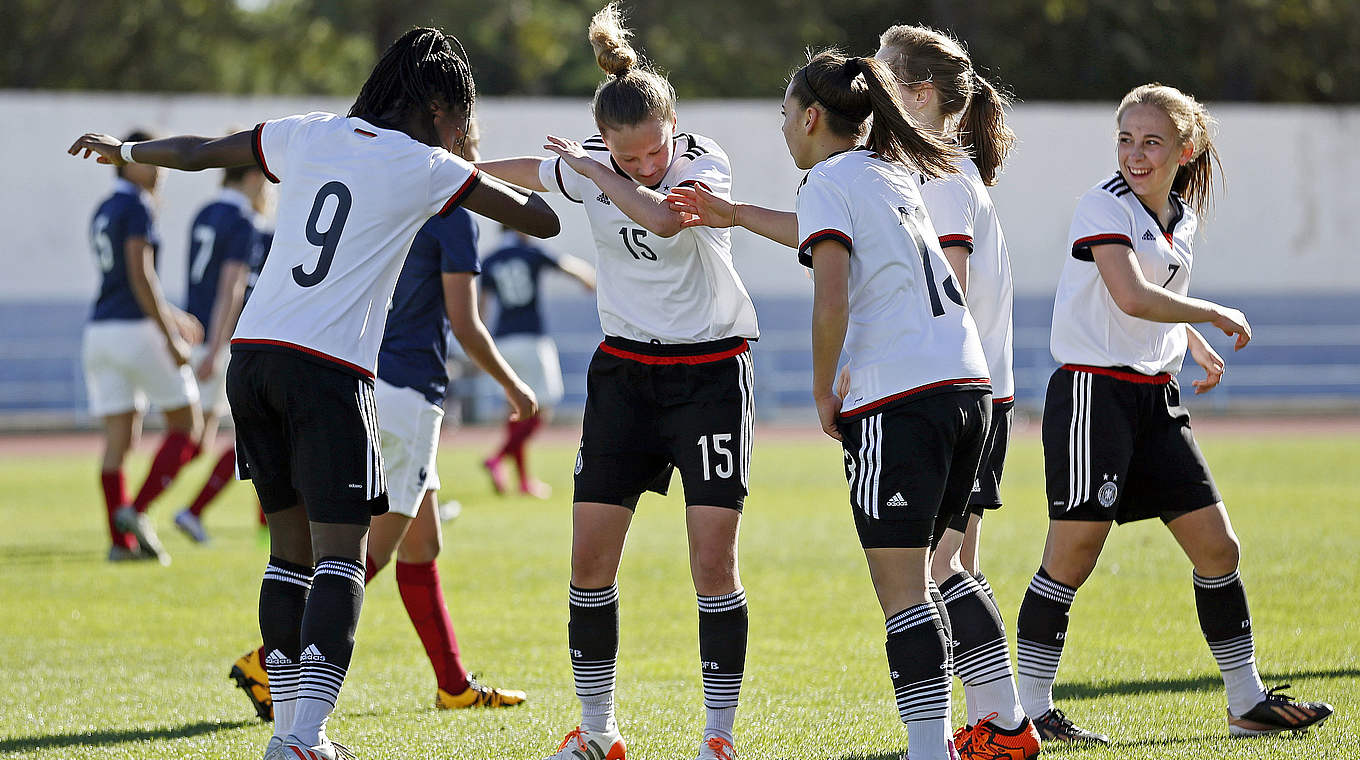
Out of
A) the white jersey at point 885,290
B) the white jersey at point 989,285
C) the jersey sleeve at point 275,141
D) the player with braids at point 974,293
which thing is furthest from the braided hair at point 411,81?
the white jersey at point 989,285

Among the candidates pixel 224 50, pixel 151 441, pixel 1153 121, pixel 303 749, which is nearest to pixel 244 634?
pixel 303 749

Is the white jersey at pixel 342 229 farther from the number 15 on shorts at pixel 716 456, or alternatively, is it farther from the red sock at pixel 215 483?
the red sock at pixel 215 483

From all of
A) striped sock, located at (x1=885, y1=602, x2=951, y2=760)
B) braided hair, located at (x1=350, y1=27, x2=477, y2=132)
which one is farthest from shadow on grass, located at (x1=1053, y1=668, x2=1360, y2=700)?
braided hair, located at (x1=350, y1=27, x2=477, y2=132)

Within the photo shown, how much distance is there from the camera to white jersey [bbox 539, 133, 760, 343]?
173 inches

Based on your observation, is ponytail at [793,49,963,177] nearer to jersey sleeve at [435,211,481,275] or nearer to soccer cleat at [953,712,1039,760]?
soccer cleat at [953,712,1039,760]

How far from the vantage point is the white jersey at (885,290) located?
3820 millimetres

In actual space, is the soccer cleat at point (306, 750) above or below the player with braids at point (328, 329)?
below

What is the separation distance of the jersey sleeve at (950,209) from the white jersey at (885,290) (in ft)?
1.51

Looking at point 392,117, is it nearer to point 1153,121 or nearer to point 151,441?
point 1153,121

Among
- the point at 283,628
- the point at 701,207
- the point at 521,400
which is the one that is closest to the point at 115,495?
the point at 521,400

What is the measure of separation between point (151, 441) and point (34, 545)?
11898 millimetres

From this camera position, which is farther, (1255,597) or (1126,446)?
(1255,597)

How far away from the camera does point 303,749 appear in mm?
3936

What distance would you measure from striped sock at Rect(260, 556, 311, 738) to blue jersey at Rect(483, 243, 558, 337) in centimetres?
928
